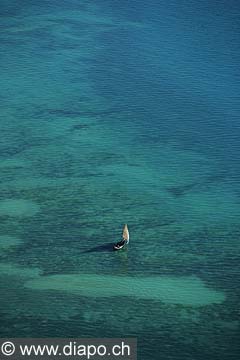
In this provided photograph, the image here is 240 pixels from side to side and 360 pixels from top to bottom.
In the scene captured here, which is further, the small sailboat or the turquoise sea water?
the small sailboat

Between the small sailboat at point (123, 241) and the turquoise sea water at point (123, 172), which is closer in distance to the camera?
the turquoise sea water at point (123, 172)

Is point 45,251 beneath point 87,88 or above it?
beneath

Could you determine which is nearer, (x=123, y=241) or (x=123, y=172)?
(x=123, y=241)

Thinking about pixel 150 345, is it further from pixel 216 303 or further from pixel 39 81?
pixel 39 81

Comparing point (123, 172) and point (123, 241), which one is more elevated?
point (123, 172)

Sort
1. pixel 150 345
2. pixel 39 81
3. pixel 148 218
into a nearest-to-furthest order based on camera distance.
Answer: pixel 150 345
pixel 148 218
pixel 39 81

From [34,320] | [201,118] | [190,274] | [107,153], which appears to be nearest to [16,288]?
[34,320]

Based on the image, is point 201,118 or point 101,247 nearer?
point 101,247

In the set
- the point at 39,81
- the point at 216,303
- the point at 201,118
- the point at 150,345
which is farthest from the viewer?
the point at 39,81
